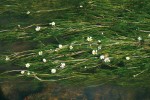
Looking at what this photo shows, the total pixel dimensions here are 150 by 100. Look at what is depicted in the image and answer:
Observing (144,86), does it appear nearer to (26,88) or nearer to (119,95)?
(119,95)

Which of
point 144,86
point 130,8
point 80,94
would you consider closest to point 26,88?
point 80,94

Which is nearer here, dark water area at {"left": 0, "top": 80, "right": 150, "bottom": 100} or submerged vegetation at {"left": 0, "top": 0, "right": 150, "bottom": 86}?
dark water area at {"left": 0, "top": 80, "right": 150, "bottom": 100}

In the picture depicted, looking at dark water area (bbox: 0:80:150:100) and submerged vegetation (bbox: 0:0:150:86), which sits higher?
submerged vegetation (bbox: 0:0:150:86)

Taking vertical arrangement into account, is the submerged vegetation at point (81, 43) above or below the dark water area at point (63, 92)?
above

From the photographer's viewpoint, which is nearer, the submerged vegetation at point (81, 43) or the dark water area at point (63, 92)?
the dark water area at point (63, 92)
